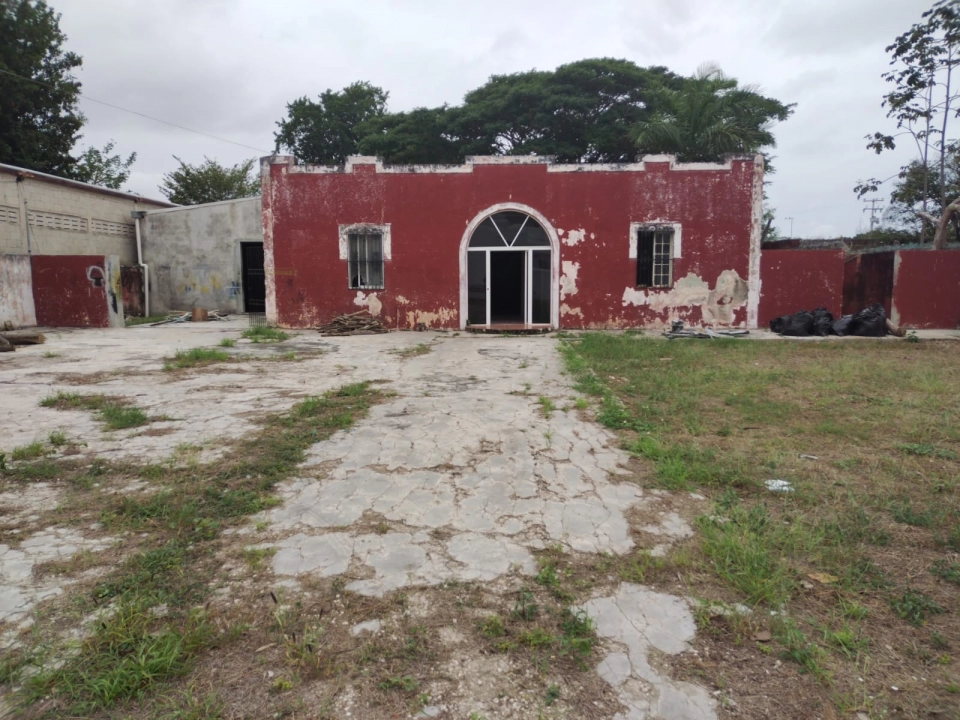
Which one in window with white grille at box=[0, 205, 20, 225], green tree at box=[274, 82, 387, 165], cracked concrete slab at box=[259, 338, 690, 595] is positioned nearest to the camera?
cracked concrete slab at box=[259, 338, 690, 595]

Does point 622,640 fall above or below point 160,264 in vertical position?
below

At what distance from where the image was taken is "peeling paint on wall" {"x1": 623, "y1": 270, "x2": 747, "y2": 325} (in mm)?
13656

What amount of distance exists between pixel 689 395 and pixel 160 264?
17.7 m

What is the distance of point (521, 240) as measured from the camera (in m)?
13.8

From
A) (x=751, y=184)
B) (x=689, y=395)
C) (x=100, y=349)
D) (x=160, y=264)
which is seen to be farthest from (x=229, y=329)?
(x=751, y=184)

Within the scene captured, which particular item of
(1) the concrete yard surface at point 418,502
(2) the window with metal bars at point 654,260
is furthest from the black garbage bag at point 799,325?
(1) the concrete yard surface at point 418,502

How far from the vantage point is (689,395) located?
20.9ft

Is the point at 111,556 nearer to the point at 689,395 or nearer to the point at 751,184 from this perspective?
the point at 689,395

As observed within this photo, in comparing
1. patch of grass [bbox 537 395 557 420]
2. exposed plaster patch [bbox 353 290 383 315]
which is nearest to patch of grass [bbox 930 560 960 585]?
patch of grass [bbox 537 395 557 420]

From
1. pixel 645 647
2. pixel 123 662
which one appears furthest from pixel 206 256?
pixel 645 647

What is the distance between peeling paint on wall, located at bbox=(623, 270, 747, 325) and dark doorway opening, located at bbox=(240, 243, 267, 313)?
11404mm

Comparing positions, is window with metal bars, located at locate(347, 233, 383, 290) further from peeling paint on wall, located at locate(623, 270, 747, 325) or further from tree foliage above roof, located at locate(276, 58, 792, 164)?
tree foliage above roof, located at locate(276, 58, 792, 164)

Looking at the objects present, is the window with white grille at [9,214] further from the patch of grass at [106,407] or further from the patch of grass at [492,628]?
the patch of grass at [492,628]

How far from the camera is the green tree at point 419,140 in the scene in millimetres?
27797
